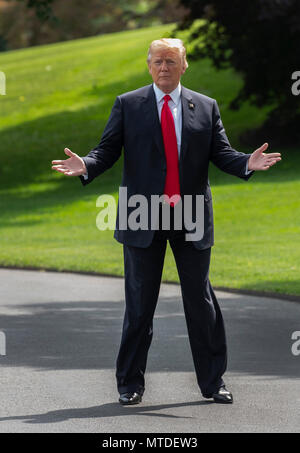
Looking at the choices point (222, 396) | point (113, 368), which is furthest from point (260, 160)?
point (113, 368)

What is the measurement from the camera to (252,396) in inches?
275

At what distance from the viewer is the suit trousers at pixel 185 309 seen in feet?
21.8

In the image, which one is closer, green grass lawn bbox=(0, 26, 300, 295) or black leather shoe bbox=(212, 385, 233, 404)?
black leather shoe bbox=(212, 385, 233, 404)

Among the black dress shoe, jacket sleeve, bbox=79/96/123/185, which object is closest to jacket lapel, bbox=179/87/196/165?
jacket sleeve, bbox=79/96/123/185

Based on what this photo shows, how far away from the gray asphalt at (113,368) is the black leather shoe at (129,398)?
0.17 ft

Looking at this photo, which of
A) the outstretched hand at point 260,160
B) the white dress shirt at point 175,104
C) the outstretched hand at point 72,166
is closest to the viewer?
the outstretched hand at point 72,166

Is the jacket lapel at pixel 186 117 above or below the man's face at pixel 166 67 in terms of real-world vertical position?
below

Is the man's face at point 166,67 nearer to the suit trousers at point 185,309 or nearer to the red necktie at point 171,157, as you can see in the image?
the red necktie at point 171,157

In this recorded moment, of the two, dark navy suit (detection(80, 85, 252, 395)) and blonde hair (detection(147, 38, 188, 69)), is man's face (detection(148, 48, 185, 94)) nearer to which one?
blonde hair (detection(147, 38, 188, 69))

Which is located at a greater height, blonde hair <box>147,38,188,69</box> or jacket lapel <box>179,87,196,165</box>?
blonde hair <box>147,38,188,69</box>

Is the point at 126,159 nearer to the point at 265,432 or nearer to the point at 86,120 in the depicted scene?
the point at 265,432

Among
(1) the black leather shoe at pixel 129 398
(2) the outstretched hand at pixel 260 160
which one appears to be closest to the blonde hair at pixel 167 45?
(2) the outstretched hand at pixel 260 160

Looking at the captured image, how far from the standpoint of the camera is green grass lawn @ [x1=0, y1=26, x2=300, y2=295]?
15.7 metres

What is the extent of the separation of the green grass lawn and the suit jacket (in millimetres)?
5706
